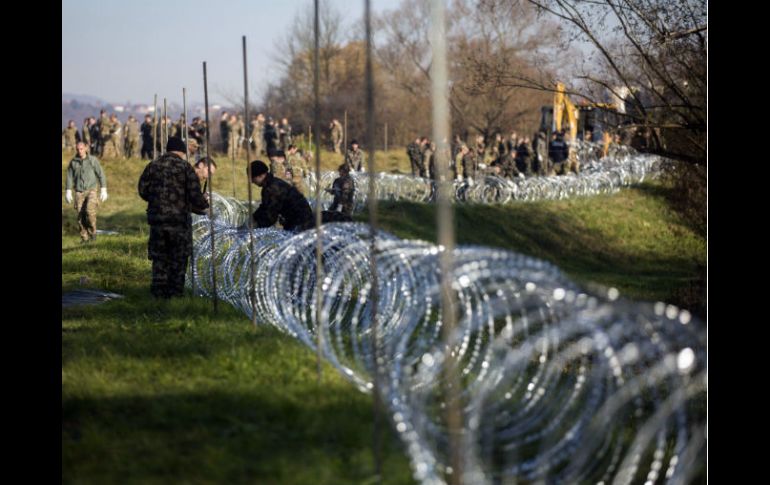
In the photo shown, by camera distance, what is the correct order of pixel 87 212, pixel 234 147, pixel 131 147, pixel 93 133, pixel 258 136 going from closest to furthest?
1. pixel 87 212
2. pixel 234 147
3. pixel 93 133
4. pixel 131 147
5. pixel 258 136

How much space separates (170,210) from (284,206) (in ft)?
4.89

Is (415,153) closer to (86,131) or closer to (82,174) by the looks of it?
(86,131)

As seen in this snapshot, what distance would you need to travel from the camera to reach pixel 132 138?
38469 millimetres

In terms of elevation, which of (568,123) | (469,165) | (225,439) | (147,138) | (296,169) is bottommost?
(225,439)

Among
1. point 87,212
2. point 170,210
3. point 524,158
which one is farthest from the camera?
point 524,158

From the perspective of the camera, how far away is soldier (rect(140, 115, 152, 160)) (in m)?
36.7

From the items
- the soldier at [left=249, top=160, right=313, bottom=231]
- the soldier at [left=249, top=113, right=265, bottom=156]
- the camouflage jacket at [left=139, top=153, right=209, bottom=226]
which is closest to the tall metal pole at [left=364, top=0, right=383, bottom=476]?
the camouflage jacket at [left=139, top=153, right=209, bottom=226]

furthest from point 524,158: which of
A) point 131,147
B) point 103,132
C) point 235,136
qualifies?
point 103,132

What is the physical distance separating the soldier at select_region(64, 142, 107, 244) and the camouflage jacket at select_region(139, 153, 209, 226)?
7372 mm

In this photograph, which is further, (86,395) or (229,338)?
(229,338)
